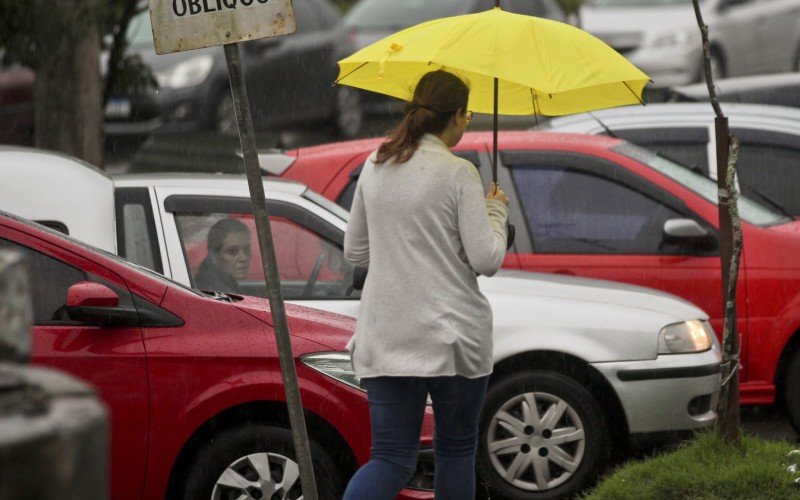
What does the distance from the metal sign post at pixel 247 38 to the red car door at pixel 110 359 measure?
872mm

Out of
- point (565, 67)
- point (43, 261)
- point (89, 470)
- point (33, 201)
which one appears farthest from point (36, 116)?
point (89, 470)

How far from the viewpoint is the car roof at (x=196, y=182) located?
6.43 m

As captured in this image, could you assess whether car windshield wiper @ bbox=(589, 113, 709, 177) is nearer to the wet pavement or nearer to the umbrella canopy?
the wet pavement

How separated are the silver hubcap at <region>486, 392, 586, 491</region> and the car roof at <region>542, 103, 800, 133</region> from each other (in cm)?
269

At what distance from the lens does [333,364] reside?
524 cm

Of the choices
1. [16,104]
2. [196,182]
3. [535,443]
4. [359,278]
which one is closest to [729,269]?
[535,443]

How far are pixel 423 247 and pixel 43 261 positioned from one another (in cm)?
161

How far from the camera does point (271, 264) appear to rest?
171 inches

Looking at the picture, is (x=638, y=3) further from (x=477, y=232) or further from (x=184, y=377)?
(x=477, y=232)

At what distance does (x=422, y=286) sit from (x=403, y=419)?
0.41m

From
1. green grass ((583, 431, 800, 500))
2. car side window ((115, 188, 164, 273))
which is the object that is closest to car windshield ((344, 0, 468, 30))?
car side window ((115, 188, 164, 273))

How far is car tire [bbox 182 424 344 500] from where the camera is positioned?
5.09m

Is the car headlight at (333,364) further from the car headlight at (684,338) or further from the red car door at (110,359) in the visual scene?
the car headlight at (684,338)

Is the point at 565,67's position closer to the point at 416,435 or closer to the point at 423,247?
the point at 423,247
